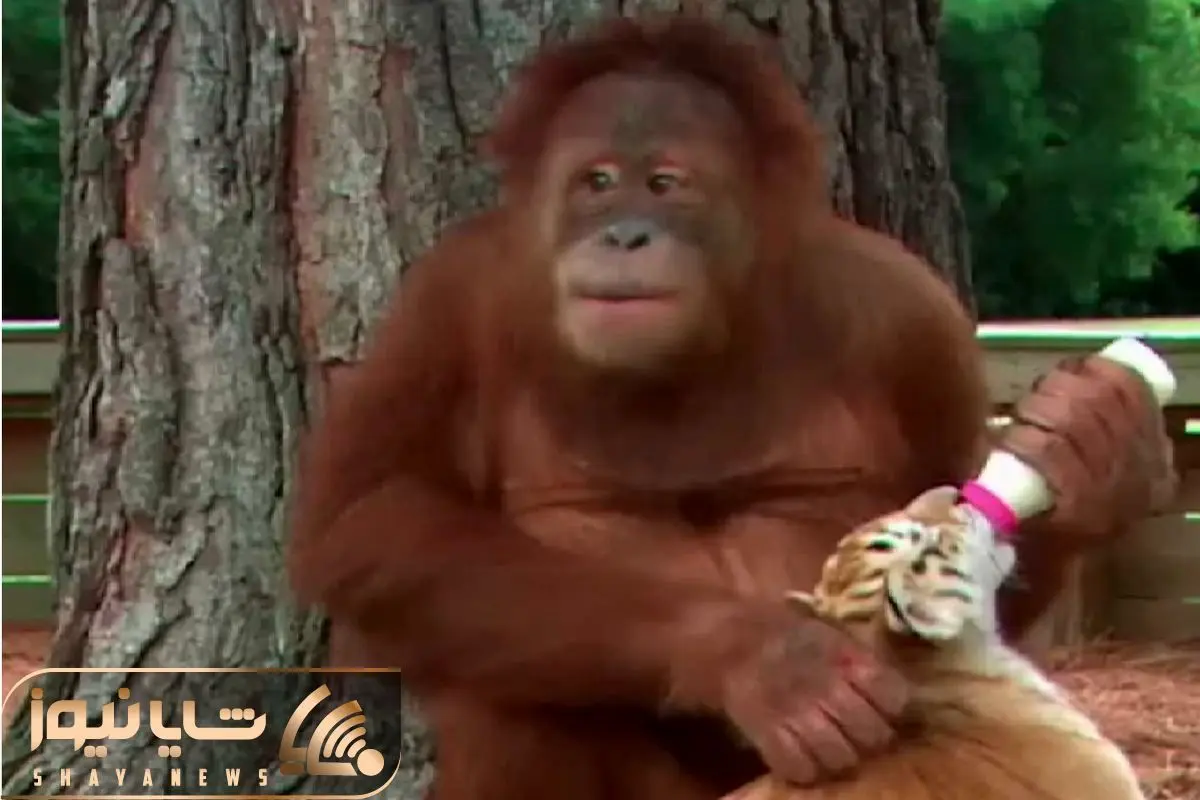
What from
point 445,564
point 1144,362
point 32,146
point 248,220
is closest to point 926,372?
point 1144,362

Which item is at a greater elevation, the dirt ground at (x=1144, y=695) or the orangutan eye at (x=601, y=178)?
the orangutan eye at (x=601, y=178)

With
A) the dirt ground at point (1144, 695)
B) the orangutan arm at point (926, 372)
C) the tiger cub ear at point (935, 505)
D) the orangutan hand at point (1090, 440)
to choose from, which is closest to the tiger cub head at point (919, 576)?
the tiger cub ear at point (935, 505)

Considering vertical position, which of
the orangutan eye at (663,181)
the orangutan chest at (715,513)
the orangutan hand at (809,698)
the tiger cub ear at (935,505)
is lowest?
the orangutan hand at (809,698)

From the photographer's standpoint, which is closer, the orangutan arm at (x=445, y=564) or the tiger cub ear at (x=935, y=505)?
the tiger cub ear at (x=935, y=505)

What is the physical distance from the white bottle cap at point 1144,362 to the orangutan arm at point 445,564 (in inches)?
13.4

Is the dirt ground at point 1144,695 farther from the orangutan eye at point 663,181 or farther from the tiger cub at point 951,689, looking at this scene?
the orangutan eye at point 663,181

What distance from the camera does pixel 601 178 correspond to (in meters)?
1.28

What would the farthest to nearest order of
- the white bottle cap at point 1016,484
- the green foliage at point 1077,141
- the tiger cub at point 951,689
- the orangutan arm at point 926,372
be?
the green foliage at point 1077,141 < the orangutan arm at point 926,372 < the white bottle cap at point 1016,484 < the tiger cub at point 951,689

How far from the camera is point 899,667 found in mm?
1048

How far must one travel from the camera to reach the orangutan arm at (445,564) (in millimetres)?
1255

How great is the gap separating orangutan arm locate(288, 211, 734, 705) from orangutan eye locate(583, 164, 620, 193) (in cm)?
13

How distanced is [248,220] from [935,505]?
2.56 ft

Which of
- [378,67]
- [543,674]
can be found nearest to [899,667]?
[543,674]

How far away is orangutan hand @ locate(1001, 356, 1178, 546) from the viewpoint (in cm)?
118
